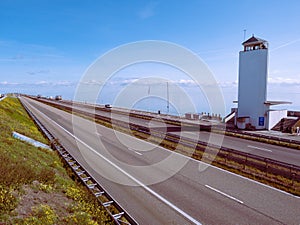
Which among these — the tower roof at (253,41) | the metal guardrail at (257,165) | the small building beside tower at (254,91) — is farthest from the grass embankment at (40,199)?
the tower roof at (253,41)

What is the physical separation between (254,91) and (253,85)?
0.92 meters

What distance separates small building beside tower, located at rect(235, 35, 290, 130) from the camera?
113 ft

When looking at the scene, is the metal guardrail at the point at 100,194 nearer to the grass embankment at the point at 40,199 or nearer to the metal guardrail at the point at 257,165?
the grass embankment at the point at 40,199

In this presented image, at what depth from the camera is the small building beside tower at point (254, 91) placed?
113ft

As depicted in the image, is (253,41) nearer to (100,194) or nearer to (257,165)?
(257,165)

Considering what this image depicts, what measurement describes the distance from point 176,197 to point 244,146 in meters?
14.3

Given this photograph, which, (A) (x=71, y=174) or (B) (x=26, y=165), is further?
(A) (x=71, y=174)

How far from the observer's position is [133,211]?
991 centimetres

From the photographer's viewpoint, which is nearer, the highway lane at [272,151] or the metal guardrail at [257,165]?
the metal guardrail at [257,165]

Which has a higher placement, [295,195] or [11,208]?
[11,208]

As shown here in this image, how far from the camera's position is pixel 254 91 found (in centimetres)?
3541

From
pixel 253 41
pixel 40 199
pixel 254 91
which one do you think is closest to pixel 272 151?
pixel 254 91

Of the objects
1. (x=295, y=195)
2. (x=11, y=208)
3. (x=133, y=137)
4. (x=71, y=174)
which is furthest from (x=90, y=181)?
(x=133, y=137)

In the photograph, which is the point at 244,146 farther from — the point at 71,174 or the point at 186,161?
the point at 71,174
